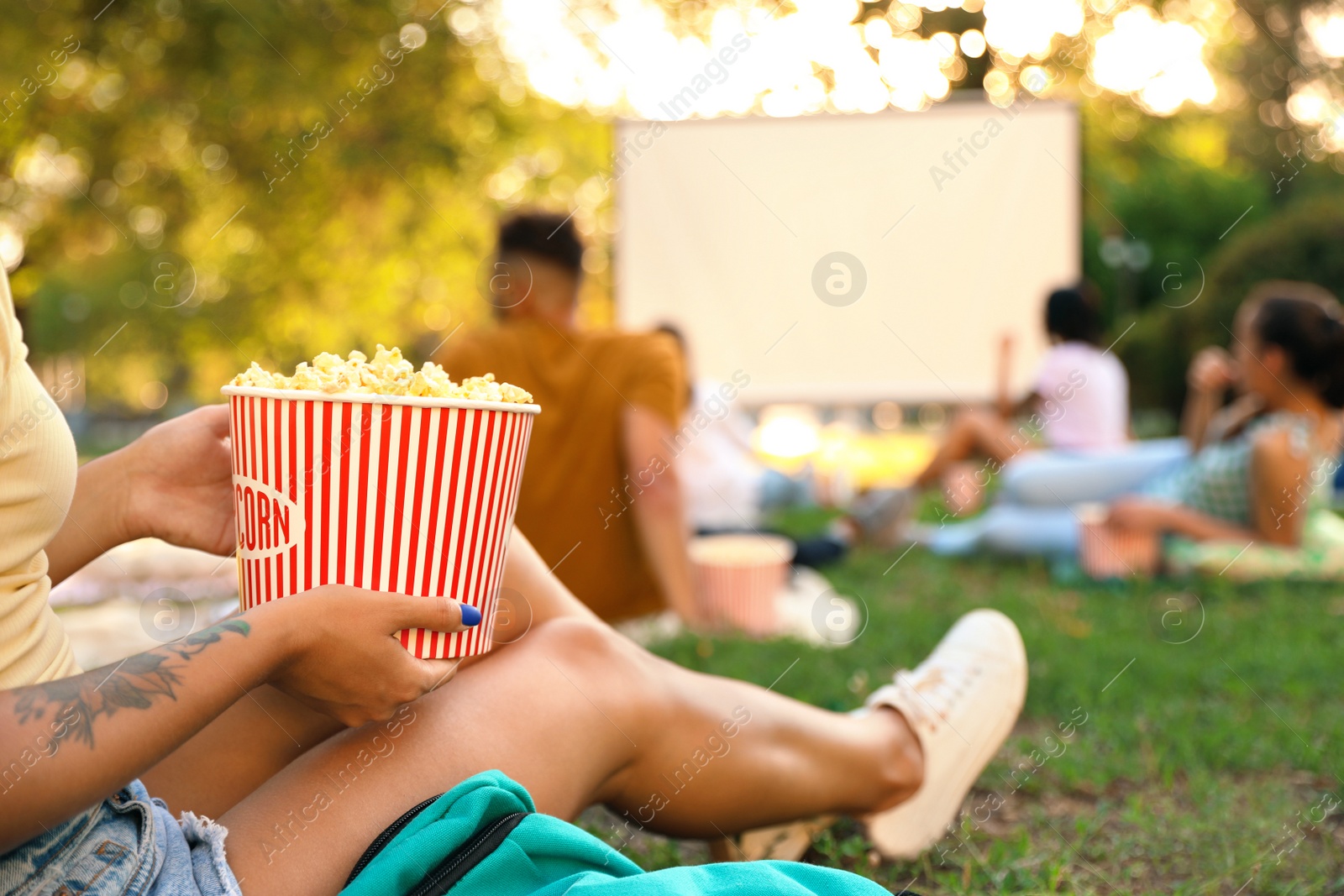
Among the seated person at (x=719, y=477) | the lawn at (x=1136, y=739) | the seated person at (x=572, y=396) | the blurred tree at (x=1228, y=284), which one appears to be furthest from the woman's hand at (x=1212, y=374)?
the blurred tree at (x=1228, y=284)

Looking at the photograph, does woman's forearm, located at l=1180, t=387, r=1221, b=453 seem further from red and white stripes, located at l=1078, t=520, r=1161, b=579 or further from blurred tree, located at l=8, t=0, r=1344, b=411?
blurred tree, located at l=8, t=0, r=1344, b=411

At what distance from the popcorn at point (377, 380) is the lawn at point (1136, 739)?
1.03 metres

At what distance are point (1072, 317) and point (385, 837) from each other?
5803 millimetres

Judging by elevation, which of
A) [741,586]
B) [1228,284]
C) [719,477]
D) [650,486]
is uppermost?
[650,486]

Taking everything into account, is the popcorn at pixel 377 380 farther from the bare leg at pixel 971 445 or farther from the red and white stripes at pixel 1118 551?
the bare leg at pixel 971 445

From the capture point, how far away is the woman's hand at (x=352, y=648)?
1.05m

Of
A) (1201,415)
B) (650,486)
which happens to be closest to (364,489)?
(650,486)

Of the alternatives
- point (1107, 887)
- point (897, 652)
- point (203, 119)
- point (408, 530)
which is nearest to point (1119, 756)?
point (1107, 887)

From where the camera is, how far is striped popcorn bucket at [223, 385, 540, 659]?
3.64 ft

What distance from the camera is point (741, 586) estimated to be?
3.96 metres

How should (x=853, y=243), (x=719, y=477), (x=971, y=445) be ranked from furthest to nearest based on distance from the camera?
(x=853, y=243), (x=971, y=445), (x=719, y=477)

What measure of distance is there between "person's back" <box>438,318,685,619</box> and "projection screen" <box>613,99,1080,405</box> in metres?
5.22

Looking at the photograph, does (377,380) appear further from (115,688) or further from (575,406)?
(575,406)

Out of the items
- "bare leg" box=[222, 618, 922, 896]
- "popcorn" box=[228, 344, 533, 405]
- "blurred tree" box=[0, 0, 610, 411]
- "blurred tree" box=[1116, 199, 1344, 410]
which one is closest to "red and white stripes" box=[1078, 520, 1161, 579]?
"bare leg" box=[222, 618, 922, 896]
